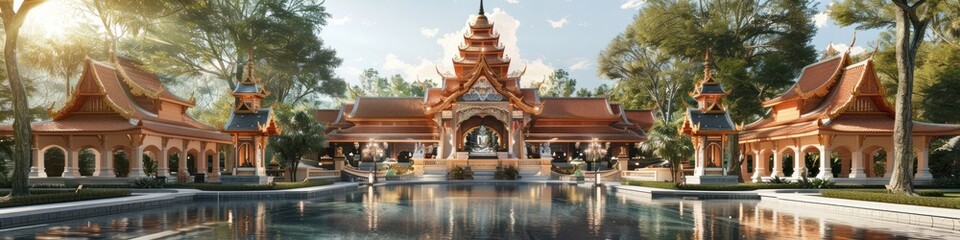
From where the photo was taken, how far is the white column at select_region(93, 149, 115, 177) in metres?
28.9

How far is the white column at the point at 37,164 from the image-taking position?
29.2 m

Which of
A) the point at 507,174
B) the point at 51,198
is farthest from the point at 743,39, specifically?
the point at 51,198

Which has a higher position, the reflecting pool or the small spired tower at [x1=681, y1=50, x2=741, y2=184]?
the small spired tower at [x1=681, y1=50, x2=741, y2=184]

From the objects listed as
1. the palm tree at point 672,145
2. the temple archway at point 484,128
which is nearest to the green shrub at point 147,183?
the palm tree at point 672,145

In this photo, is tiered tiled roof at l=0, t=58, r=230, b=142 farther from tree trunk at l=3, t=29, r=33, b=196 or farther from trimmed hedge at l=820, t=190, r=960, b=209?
trimmed hedge at l=820, t=190, r=960, b=209

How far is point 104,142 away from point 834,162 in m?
35.5

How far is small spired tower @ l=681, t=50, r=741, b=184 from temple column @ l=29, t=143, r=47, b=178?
27.3 metres

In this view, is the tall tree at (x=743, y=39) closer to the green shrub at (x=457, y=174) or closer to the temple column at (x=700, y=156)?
the temple column at (x=700, y=156)

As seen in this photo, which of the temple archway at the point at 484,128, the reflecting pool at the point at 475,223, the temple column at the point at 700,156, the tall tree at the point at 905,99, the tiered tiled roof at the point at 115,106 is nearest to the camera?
the reflecting pool at the point at 475,223

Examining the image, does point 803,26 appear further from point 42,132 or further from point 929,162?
point 42,132

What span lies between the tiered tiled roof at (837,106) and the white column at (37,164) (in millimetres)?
32363

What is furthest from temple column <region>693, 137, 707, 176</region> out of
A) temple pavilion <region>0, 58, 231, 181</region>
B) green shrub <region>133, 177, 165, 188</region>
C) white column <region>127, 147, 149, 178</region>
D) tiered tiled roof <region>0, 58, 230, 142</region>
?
white column <region>127, 147, 149, 178</region>

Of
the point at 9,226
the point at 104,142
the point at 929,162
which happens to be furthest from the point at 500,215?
the point at 929,162

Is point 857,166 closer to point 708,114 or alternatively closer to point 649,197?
point 708,114
